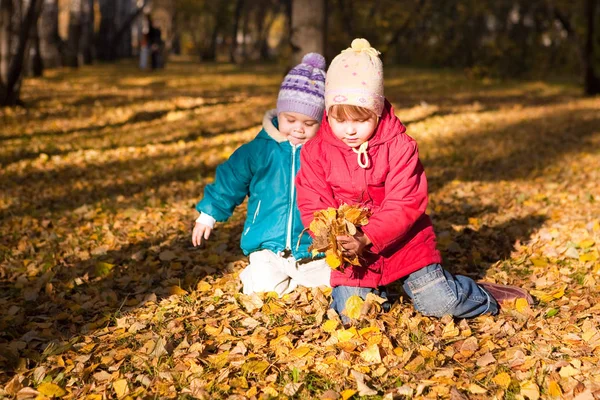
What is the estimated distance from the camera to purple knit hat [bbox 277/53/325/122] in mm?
4066

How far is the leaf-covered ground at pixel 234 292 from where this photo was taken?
10.7ft

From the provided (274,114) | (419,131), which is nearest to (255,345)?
(274,114)

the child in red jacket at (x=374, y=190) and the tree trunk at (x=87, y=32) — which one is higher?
the tree trunk at (x=87, y=32)

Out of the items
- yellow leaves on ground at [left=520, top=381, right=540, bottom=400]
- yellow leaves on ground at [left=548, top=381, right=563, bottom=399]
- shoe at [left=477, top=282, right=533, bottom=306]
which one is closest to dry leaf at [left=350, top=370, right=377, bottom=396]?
yellow leaves on ground at [left=520, top=381, right=540, bottom=400]

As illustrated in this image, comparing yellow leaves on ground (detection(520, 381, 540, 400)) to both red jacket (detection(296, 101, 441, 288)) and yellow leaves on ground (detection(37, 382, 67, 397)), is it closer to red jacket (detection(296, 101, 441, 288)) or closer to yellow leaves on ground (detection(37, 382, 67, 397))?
red jacket (detection(296, 101, 441, 288))

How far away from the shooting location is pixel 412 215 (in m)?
3.62

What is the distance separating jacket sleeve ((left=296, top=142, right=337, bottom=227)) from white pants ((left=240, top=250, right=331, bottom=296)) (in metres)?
0.54

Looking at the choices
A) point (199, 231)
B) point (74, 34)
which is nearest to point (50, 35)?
point (74, 34)

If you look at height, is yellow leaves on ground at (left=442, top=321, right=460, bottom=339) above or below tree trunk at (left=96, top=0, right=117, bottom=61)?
below

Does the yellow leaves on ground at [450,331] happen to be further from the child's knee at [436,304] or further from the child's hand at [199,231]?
the child's hand at [199,231]

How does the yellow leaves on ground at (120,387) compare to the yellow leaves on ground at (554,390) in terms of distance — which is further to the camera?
the yellow leaves on ground at (120,387)

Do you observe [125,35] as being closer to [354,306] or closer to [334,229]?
[354,306]

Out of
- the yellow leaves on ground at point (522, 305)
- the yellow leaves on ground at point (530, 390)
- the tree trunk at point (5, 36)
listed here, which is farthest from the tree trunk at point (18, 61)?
the yellow leaves on ground at point (530, 390)

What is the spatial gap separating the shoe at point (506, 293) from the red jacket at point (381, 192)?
494mm
